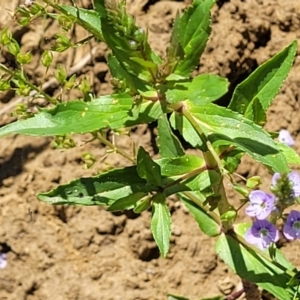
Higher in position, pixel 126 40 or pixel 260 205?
pixel 126 40

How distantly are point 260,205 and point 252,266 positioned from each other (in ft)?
2.05

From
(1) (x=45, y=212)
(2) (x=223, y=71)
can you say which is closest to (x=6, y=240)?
(1) (x=45, y=212)

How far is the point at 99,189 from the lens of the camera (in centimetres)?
230

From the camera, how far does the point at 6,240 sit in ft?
10.1

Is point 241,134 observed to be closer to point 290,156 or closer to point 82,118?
point 290,156

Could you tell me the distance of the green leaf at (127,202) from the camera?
87.3 inches

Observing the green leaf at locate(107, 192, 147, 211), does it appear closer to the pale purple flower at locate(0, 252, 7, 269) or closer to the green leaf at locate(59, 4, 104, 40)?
the green leaf at locate(59, 4, 104, 40)

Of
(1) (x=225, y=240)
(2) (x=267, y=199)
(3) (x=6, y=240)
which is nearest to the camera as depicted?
(2) (x=267, y=199)

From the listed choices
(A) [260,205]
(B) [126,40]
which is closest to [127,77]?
(B) [126,40]

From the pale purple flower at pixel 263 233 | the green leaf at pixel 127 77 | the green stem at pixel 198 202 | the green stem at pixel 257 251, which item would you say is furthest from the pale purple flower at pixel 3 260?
the pale purple flower at pixel 263 233

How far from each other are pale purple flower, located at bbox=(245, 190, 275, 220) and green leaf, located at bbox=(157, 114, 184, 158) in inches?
18.7

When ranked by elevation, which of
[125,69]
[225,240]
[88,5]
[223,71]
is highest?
[125,69]

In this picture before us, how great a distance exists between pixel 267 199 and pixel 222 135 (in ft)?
0.83

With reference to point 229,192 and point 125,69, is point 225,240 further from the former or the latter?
point 125,69
